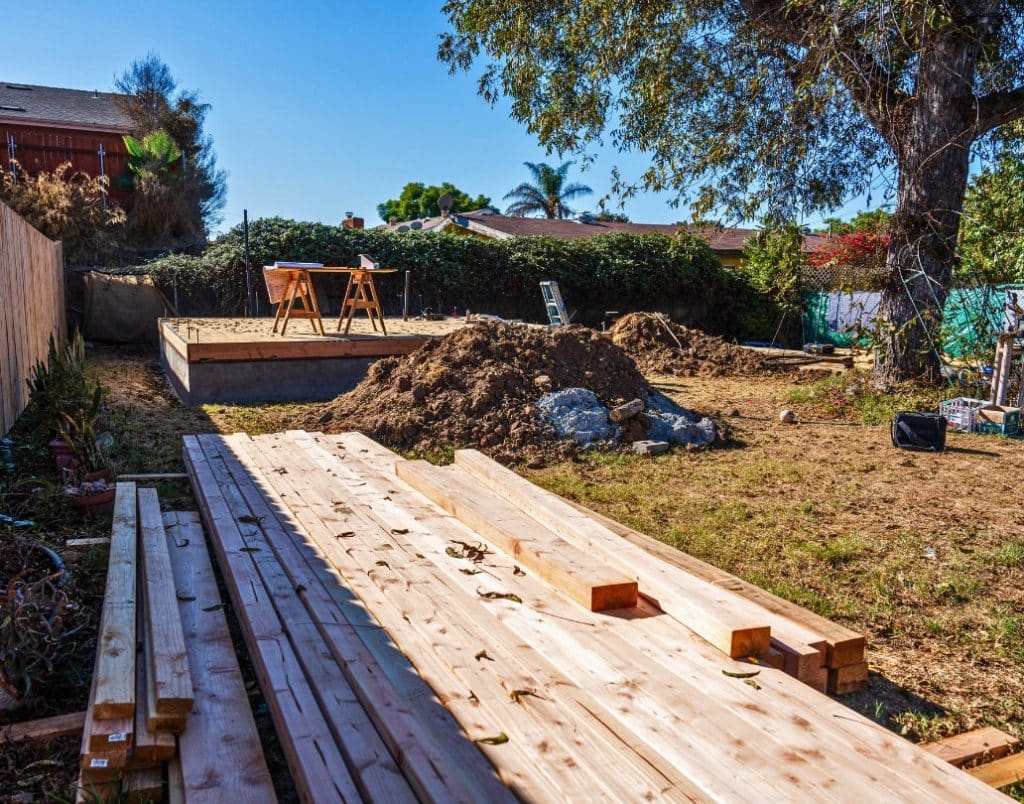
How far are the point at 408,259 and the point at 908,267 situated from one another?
10.6 meters

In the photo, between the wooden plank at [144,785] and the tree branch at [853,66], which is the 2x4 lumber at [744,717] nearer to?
the wooden plank at [144,785]

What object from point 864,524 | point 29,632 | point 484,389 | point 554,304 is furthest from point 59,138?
point 864,524

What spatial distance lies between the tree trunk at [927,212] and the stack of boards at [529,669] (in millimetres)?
7711

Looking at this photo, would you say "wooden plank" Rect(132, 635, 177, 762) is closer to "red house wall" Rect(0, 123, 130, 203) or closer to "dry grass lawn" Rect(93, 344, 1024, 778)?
"dry grass lawn" Rect(93, 344, 1024, 778)

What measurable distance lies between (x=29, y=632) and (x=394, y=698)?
1438 millimetres

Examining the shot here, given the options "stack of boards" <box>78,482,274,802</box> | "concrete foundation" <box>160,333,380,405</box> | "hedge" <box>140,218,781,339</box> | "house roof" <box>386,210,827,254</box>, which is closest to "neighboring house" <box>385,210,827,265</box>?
"house roof" <box>386,210,827,254</box>

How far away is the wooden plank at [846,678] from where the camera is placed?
281cm

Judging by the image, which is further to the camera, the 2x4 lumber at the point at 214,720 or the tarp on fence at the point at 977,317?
the tarp on fence at the point at 977,317

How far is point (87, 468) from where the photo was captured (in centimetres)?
532

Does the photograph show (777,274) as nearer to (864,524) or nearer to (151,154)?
(864,524)

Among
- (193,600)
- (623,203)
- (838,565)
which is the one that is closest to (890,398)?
(623,203)

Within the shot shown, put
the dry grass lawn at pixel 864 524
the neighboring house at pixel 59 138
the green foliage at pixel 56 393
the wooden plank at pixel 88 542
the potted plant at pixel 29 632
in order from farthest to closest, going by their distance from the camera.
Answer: the neighboring house at pixel 59 138 → the green foliage at pixel 56 393 → the wooden plank at pixel 88 542 → the dry grass lawn at pixel 864 524 → the potted plant at pixel 29 632

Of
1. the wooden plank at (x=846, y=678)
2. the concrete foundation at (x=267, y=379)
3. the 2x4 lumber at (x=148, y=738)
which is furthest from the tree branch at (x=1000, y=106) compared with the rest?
the 2x4 lumber at (x=148, y=738)

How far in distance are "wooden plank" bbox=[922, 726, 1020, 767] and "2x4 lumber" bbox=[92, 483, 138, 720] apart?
2.35 metres
